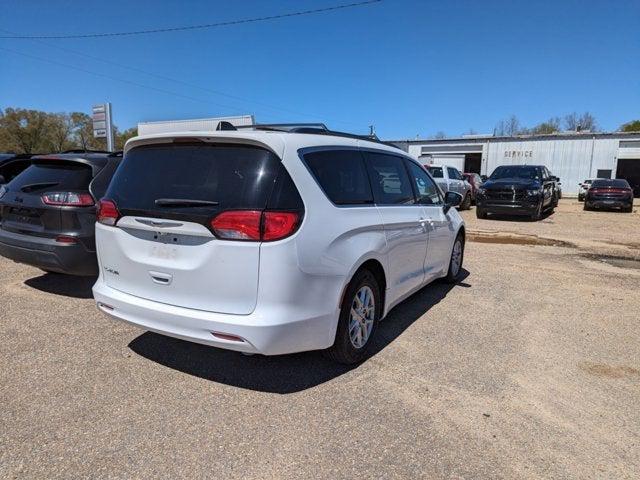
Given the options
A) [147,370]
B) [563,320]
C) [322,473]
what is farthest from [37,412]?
[563,320]

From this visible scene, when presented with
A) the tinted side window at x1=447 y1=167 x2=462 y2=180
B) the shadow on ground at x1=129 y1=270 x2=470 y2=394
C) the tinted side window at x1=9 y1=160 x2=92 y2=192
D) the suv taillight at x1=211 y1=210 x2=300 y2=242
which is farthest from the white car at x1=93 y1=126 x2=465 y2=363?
the tinted side window at x1=447 y1=167 x2=462 y2=180

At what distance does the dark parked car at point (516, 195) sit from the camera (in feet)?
50.9

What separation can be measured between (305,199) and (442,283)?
3994 mm

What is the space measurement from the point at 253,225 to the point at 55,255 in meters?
3.13

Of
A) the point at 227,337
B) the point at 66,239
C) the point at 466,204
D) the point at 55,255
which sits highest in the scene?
the point at 466,204

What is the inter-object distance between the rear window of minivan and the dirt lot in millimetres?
1313

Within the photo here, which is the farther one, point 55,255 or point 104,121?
point 104,121

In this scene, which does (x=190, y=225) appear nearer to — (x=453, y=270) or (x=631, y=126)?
(x=453, y=270)

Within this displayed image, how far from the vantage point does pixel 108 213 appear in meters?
3.59

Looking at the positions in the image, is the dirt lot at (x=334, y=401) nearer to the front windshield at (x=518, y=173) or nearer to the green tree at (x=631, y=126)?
the front windshield at (x=518, y=173)

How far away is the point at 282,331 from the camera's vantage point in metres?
2.97

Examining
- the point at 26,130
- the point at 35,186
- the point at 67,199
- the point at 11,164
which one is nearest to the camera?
the point at 67,199

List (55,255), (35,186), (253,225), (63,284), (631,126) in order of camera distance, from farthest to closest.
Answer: (631,126) < (63,284) < (35,186) < (55,255) < (253,225)

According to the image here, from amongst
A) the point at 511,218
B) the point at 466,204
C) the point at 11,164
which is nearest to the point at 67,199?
the point at 11,164
